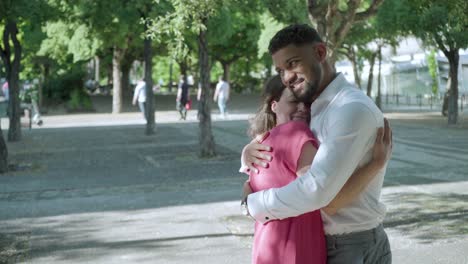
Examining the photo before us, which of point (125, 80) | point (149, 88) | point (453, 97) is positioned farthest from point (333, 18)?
point (125, 80)

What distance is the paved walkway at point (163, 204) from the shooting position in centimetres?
644

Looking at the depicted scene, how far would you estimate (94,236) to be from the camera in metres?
7.14

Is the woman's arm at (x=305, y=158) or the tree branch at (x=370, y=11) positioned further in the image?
the tree branch at (x=370, y=11)

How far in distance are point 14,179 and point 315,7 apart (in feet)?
22.0

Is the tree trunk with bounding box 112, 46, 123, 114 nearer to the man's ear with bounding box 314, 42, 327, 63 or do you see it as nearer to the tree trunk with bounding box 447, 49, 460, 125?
the tree trunk with bounding box 447, 49, 460, 125

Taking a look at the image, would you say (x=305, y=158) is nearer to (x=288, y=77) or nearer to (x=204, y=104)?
(x=288, y=77)

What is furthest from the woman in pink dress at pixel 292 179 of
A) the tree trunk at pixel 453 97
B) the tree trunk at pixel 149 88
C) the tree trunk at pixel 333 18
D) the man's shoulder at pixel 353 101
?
the tree trunk at pixel 453 97

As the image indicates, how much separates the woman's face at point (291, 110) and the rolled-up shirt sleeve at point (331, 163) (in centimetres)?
14

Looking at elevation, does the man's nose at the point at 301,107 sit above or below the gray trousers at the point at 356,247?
above

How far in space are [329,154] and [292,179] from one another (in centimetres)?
18

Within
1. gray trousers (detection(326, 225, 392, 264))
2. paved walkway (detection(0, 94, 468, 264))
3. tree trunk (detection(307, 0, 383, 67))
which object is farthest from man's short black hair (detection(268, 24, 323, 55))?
tree trunk (detection(307, 0, 383, 67))

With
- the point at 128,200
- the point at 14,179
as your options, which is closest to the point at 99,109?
the point at 14,179

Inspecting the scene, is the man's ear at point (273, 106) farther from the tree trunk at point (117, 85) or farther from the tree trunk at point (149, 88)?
the tree trunk at point (117, 85)

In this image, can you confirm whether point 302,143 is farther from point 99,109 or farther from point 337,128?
point 99,109
